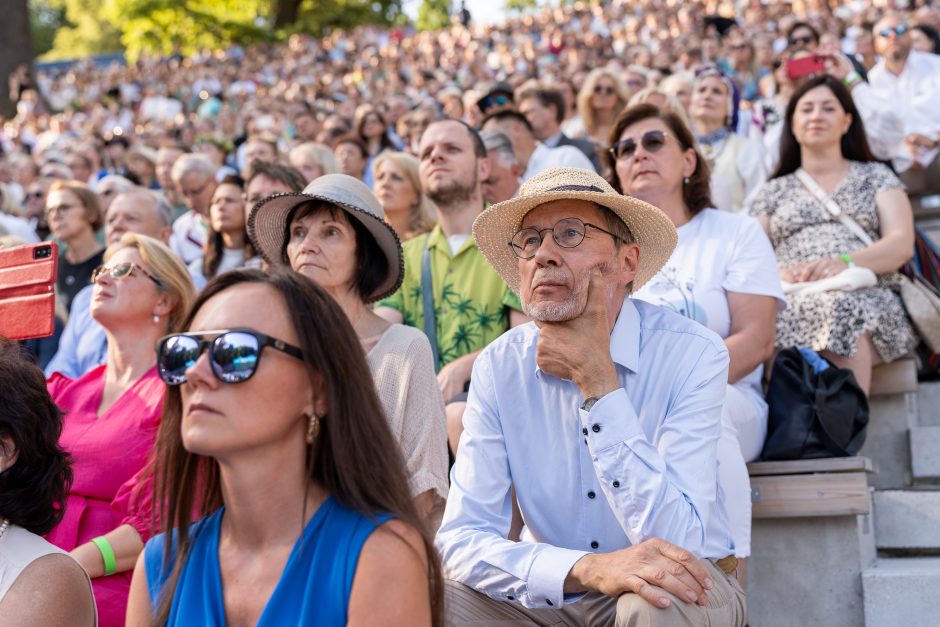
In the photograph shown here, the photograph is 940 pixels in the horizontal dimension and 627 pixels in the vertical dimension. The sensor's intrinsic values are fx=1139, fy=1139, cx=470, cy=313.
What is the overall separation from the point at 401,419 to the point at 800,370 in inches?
62.9

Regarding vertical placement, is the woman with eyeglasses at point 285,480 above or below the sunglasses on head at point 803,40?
below

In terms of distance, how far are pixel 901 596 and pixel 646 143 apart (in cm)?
191

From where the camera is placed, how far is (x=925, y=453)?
185 inches

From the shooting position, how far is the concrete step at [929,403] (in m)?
5.12

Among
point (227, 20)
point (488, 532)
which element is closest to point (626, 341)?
point (488, 532)

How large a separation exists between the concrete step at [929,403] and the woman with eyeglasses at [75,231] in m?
4.59

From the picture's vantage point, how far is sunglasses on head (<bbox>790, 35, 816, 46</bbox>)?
8.81m

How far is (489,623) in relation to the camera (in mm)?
2910

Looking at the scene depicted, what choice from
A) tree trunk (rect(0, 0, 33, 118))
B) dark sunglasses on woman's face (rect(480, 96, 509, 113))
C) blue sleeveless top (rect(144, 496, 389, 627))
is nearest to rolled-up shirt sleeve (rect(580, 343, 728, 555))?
blue sleeveless top (rect(144, 496, 389, 627))

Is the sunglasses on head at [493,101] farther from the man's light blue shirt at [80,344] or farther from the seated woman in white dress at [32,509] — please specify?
the seated woman in white dress at [32,509]

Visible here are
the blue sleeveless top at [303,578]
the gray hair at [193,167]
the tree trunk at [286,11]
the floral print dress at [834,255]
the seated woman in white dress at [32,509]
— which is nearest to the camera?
the blue sleeveless top at [303,578]

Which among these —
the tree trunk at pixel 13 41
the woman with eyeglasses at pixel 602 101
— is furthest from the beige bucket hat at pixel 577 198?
the tree trunk at pixel 13 41

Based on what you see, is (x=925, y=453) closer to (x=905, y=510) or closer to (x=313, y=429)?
A: (x=905, y=510)

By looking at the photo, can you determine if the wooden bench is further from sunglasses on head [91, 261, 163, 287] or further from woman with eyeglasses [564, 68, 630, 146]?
woman with eyeglasses [564, 68, 630, 146]
